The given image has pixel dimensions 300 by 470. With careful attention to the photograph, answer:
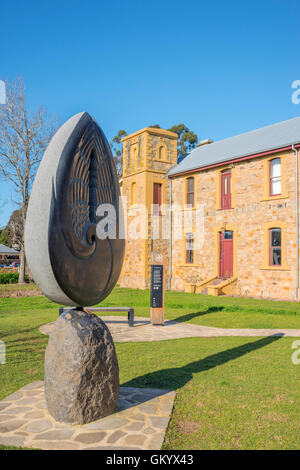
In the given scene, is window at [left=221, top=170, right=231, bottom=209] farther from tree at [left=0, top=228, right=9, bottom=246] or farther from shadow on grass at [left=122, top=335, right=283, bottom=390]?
tree at [left=0, top=228, right=9, bottom=246]

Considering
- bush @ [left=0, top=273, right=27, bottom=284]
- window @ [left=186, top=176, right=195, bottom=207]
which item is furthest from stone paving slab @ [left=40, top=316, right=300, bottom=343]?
bush @ [left=0, top=273, right=27, bottom=284]

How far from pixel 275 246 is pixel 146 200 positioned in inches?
284

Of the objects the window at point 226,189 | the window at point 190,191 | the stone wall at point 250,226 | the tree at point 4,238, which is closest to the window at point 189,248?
the stone wall at point 250,226

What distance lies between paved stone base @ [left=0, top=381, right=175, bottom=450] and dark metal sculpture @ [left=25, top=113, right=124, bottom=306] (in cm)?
127

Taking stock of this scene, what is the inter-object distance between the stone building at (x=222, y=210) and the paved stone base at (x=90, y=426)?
11898 mm

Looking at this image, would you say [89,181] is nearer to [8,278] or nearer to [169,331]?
[169,331]

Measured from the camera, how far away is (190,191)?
20.4 m

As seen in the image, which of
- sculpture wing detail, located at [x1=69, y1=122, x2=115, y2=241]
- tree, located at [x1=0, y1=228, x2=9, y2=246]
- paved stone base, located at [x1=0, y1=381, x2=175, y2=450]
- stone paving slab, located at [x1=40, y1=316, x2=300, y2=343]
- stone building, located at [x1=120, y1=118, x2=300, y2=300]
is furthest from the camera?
tree, located at [x1=0, y1=228, x2=9, y2=246]

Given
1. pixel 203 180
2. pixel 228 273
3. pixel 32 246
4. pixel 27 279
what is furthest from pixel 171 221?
pixel 32 246

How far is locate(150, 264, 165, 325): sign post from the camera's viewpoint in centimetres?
1002

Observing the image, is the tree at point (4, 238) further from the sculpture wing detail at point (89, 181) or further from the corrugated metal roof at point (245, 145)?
the sculpture wing detail at point (89, 181)

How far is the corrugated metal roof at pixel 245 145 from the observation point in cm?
1628

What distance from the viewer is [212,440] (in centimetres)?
364
